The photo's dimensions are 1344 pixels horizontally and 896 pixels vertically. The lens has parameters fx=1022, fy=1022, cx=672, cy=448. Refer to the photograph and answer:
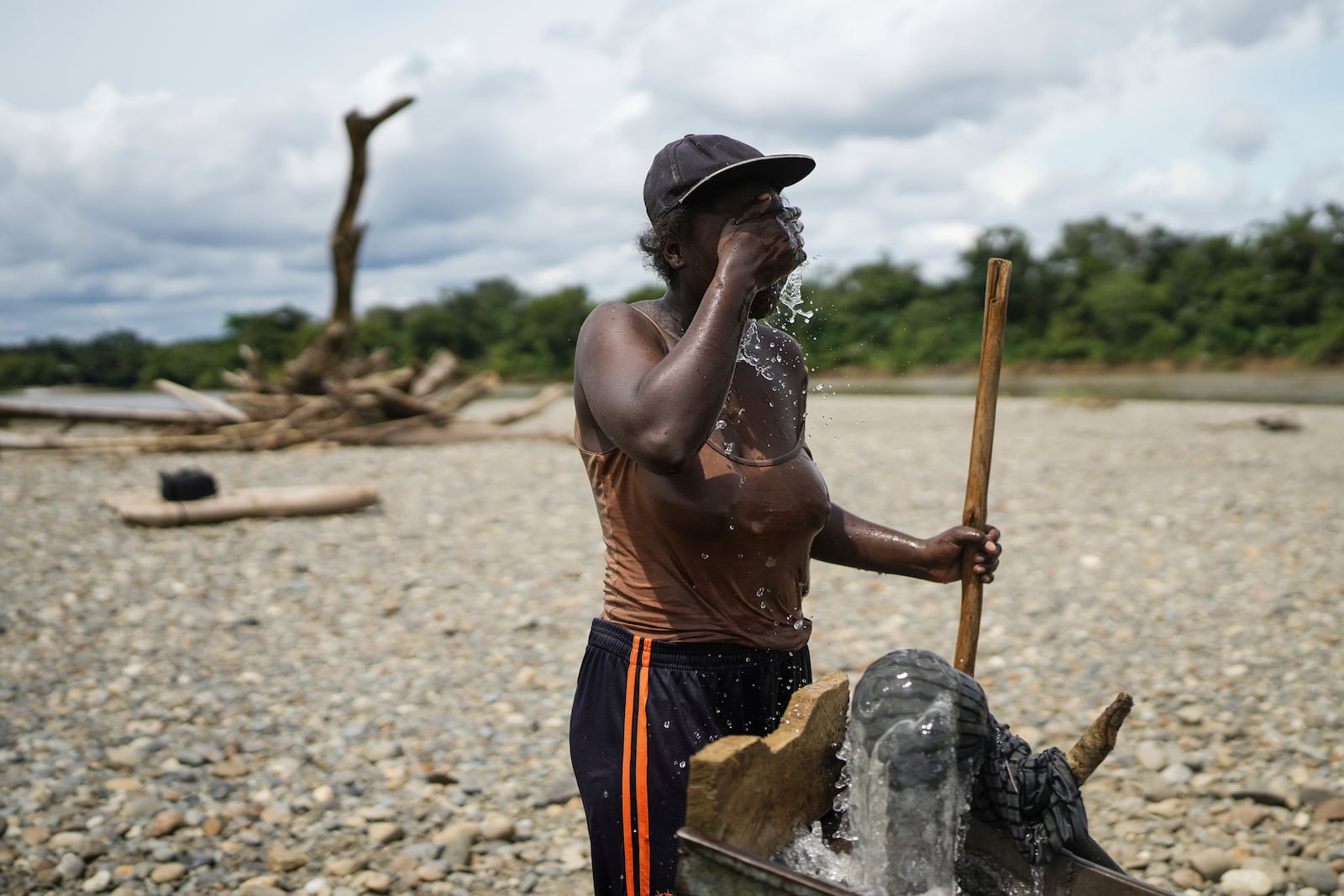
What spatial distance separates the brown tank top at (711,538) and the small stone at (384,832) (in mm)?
2513

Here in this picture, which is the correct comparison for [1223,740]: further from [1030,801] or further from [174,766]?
[174,766]

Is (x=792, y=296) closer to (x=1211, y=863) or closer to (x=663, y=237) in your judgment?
(x=663, y=237)

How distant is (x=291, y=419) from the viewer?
13.6 m

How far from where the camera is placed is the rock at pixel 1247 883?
3541 mm

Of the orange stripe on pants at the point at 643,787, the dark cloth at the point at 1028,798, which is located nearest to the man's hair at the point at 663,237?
the orange stripe on pants at the point at 643,787

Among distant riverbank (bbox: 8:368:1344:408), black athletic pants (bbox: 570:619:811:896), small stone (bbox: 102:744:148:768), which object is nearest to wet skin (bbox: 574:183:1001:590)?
black athletic pants (bbox: 570:619:811:896)

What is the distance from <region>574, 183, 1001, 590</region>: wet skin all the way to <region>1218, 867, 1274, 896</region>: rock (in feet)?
7.82

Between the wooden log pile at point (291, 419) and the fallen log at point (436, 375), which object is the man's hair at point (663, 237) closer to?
the wooden log pile at point (291, 419)

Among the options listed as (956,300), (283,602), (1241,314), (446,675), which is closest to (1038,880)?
(446,675)

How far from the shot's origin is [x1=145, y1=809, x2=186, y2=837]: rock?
3859 mm

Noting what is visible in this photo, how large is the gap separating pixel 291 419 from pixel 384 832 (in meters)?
10.6

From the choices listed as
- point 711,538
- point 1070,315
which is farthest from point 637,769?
point 1070,315

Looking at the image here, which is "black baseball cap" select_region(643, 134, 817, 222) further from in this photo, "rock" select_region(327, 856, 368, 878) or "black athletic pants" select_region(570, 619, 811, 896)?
"rock" select_region(327, 856, 368, 878)

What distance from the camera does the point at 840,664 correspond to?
19.0 ft
